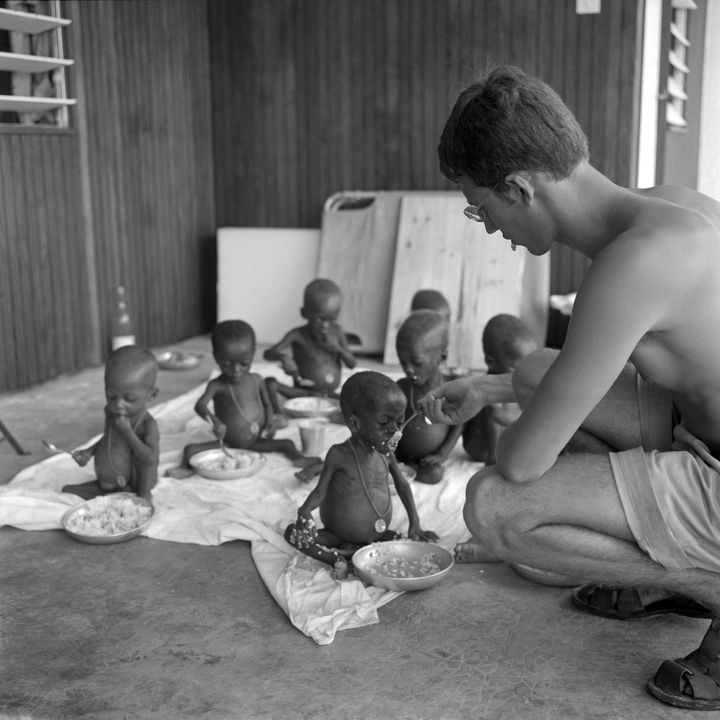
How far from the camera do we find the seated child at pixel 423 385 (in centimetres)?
344

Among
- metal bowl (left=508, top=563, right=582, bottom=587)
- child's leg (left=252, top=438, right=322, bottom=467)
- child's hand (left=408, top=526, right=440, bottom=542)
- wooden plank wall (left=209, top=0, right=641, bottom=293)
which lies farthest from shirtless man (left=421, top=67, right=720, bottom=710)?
wooden plank wall (left=209, top=0, right=641, bottom=293)

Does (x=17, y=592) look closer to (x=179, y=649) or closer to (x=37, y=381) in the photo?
(x=179, y=649)

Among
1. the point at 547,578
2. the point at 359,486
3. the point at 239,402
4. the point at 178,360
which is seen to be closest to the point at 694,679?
the point at 547,578

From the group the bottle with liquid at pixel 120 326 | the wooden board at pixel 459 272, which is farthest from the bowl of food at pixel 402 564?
the bottle with liquid at pixel 120 326

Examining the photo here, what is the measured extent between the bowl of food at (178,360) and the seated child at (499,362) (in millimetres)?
2534

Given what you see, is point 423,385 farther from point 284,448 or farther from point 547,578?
point 547,578

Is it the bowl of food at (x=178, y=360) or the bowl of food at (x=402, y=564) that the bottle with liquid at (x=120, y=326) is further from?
the bowl of food at (x=402, y=564)

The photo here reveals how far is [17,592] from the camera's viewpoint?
2.60 m

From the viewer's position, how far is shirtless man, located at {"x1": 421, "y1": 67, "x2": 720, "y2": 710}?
183cm

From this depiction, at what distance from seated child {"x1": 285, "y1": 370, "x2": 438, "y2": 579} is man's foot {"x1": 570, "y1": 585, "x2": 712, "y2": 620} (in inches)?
23.3

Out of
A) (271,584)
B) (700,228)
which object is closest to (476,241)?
(271,584)

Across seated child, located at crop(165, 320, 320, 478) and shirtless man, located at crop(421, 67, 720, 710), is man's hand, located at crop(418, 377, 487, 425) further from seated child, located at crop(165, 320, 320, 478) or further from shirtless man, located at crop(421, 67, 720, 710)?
seated child, located at crop(165, 320, 320, 478)

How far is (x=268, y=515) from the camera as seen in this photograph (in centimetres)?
313

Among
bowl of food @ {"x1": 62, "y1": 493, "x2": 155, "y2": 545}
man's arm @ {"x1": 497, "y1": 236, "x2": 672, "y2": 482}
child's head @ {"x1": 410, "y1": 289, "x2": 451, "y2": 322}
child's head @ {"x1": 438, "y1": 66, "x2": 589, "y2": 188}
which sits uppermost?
child's head @ {"x1": 438, "y1": 66, "x2": 589, "y2": 188}
